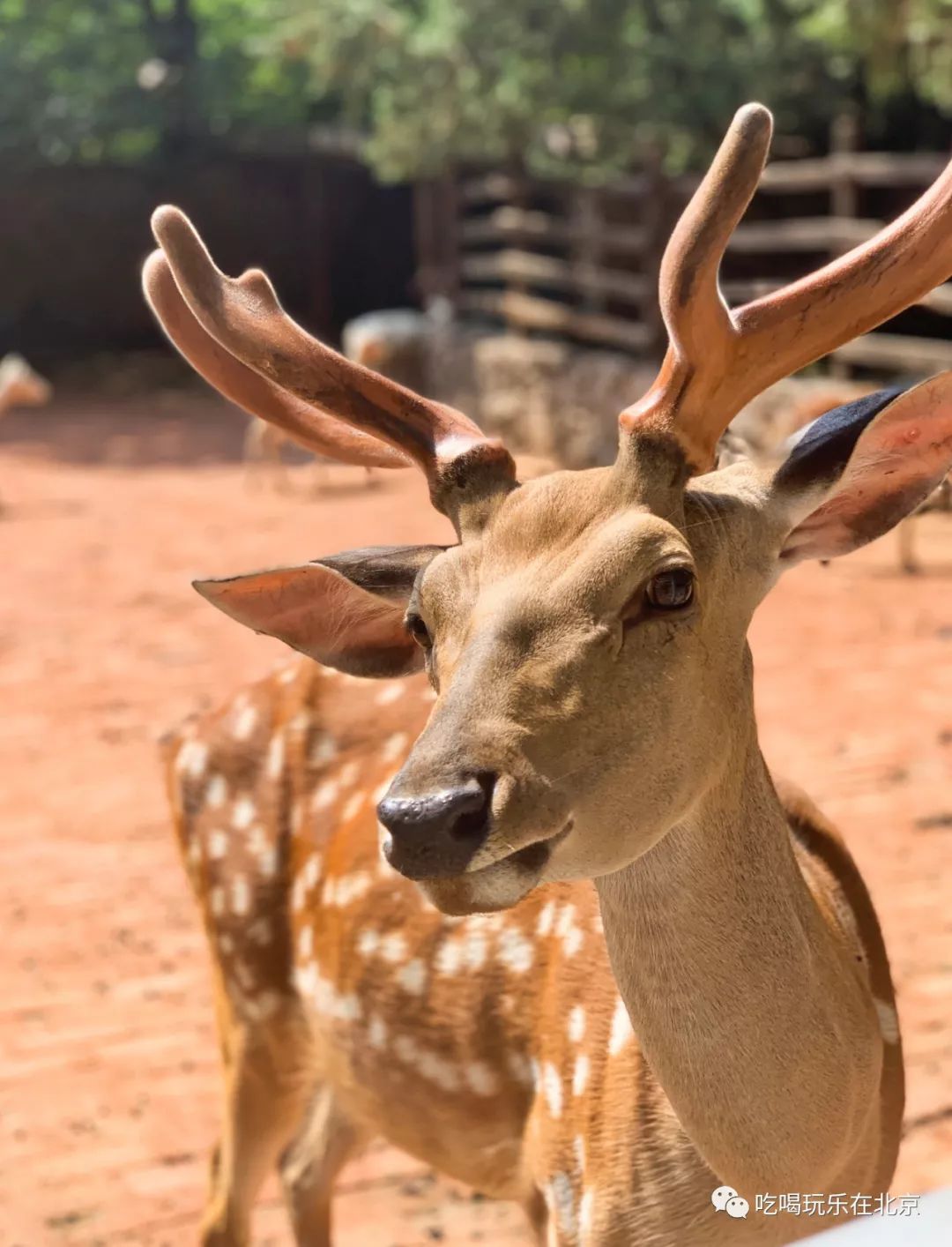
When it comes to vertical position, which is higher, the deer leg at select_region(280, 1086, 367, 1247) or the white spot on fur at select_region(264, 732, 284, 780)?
the white spot on fur at select_region(264, 732, 284, 780)

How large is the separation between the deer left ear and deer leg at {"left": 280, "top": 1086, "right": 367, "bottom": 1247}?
1.73 m

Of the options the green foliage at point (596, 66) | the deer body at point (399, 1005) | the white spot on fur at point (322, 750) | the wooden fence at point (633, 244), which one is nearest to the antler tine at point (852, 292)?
the deer body at point (399, 1005)

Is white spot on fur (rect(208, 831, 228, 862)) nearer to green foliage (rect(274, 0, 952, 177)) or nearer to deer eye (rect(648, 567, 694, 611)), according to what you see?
deer eye (rect(648, 567, 694, 611))

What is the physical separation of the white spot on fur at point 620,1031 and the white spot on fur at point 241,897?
99cm

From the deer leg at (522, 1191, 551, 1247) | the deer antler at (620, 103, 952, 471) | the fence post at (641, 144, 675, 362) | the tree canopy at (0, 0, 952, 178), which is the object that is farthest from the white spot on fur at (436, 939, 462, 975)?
the fence post at (641, 144, 675, 362)

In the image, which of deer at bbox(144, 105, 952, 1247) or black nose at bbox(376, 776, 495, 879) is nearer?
black nose at bbox(376, 776, 495, 879)

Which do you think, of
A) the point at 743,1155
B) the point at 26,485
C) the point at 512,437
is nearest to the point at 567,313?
the point at 512,437

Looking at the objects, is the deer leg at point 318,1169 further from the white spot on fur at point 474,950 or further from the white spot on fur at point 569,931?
the white spot on fur at point 569,931

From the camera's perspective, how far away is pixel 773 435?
1040cm

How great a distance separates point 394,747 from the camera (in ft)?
9.97

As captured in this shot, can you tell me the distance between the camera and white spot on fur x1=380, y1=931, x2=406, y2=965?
281cm

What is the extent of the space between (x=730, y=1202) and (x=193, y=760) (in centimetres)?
157

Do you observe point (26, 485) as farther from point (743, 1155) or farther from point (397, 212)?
point (743, 1155)

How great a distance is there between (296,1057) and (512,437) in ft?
36.1
